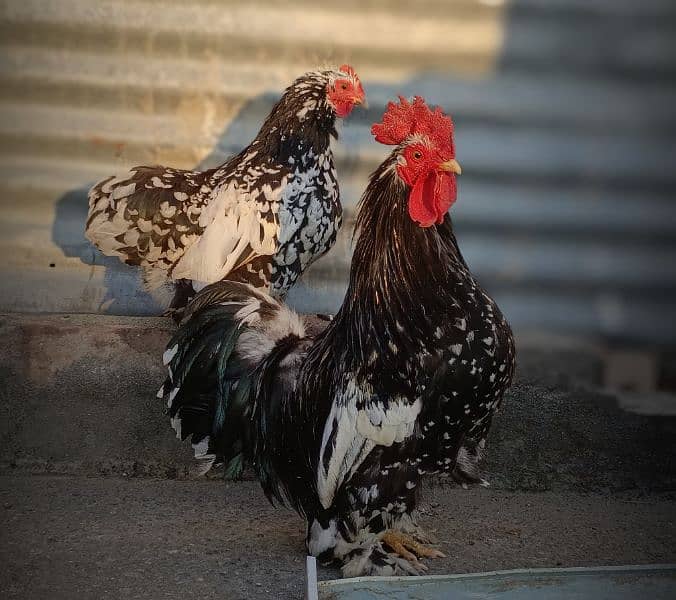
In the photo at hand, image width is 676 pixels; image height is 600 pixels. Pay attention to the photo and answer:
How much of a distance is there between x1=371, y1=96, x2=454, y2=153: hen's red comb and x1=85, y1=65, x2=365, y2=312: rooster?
98 cm

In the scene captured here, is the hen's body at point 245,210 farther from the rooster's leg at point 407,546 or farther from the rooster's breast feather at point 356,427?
the rooster's leg at point 407,546

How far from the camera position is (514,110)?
13.7ft

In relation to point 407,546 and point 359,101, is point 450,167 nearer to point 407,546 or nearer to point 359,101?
point 359,101

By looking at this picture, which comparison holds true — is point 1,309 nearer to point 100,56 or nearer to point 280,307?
point 100,56

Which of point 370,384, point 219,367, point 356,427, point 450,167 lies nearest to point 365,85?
point 450,167

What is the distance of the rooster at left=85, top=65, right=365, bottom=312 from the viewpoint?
3617mm

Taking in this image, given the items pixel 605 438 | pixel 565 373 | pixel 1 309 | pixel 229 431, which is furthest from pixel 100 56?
pixel 605 438

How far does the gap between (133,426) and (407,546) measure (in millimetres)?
1458

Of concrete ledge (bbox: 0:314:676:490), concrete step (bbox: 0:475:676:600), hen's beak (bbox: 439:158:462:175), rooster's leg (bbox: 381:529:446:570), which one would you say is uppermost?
hen's beak (bbox: 439:158:462:175)

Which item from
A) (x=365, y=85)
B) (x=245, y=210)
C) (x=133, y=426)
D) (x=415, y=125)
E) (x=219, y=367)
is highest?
(x=365, y=85)

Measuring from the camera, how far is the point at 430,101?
417cm

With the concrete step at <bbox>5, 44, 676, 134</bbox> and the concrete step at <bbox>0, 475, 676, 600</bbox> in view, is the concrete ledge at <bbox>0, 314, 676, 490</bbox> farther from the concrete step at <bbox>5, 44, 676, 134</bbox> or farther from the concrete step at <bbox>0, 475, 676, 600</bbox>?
the concrete step at <bbox>5, 44, 676, 134</bbox>

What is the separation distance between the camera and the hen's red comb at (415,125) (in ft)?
8.81

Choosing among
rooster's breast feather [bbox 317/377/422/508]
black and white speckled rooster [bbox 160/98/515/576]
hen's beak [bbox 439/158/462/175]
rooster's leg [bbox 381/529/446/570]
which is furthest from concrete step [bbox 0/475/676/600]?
hen's beak [bbox 439/158/462/175]
